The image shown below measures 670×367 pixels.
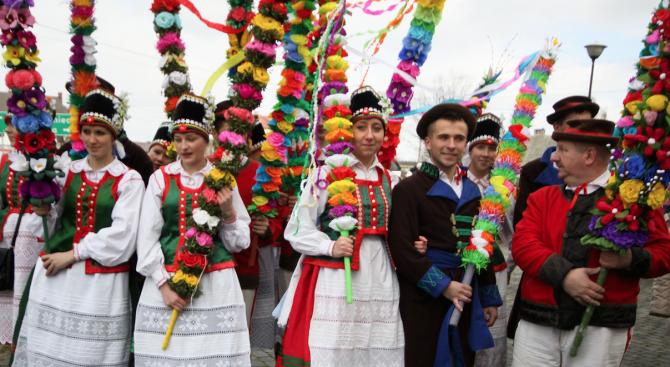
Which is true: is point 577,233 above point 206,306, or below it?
above

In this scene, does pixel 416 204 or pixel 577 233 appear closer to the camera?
pixel 577 233

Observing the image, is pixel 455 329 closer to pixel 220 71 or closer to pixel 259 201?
pixel 259 201

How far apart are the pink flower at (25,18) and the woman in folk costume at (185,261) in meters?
1.12

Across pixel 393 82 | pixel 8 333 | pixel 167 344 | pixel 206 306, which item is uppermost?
pixel 393 82

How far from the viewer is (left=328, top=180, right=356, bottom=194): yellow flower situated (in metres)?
3.31

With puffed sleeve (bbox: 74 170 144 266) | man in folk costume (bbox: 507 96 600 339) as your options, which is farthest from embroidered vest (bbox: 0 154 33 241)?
man in folk costume (bbox: 507 96 600 339)

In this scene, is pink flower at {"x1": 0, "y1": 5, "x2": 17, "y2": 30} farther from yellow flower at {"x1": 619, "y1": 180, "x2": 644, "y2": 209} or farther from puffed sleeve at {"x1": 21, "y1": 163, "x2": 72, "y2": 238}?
yellow flower at {"x1": 619, "y1": 180, "x2": 644, "y2": 209}

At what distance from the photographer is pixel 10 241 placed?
14.7ft

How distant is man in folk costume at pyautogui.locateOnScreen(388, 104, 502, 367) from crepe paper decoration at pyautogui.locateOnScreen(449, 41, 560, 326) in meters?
0.10

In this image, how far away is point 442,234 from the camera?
11.1 ft

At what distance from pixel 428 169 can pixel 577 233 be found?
1054 millimetres

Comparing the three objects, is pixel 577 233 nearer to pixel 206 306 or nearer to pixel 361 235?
pixel 361 235

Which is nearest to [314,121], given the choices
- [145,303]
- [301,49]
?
[301,49]

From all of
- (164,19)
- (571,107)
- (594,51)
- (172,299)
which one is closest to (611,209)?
(571,107)
